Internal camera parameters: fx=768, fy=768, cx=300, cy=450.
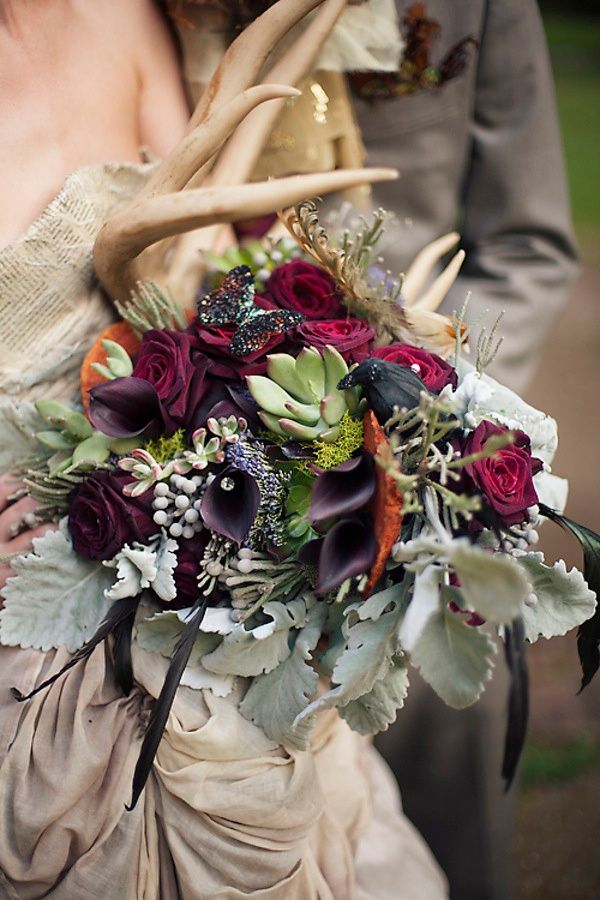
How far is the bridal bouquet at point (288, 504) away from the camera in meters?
0.63

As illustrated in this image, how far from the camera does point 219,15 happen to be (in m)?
0.99

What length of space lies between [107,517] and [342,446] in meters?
0.23

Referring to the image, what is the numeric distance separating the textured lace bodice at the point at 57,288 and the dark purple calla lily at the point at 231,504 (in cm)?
29

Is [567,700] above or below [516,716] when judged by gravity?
below

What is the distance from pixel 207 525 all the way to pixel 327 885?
467mm

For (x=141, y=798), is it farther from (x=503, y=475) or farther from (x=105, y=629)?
(x=503, y=475)

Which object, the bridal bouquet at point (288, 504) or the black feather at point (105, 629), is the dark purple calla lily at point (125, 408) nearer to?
the bridal bouquet at point (288, 504)

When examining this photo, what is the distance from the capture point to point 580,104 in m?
3.26

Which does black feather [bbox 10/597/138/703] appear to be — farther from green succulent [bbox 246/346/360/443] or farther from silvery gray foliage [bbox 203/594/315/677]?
green succulent [bbox 246/346/360/443]

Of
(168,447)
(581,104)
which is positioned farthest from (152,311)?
(581,104)

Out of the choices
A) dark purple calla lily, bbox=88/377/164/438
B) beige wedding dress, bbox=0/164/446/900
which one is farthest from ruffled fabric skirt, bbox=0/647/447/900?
dark purple calla lily, bbox=88/377/164/438

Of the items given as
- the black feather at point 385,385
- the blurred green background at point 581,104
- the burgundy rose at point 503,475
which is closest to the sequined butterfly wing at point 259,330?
the black feather at point 385,385

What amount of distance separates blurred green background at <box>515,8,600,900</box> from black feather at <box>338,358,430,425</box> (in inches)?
37.2

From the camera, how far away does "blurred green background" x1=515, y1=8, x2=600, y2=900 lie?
70.4 inches
